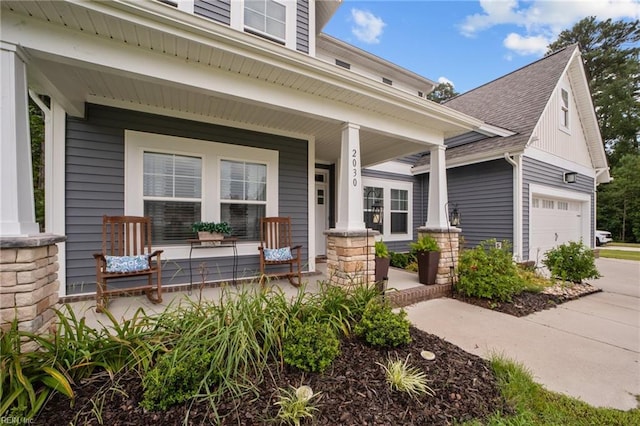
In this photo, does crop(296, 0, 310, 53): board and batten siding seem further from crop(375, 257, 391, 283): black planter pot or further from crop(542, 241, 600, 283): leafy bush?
A: crop(542, 241, 600, 283): leafy bush

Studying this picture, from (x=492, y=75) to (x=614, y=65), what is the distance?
1343 centimetres

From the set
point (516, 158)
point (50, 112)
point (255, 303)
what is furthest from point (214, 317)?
point (516, 158)

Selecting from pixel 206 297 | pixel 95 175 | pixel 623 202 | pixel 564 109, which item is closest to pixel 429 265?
pixel 206 297

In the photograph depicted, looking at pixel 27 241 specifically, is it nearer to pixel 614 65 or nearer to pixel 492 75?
pixel 492 75

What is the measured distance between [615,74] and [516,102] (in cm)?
1642

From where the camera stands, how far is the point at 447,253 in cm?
432

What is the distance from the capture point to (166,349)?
1.77m

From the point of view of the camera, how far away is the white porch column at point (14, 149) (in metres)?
1.92

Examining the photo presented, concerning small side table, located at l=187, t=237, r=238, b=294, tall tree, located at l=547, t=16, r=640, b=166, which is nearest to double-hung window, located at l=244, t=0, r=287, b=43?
small side table, located at l=187, t=237, r=238, b=294

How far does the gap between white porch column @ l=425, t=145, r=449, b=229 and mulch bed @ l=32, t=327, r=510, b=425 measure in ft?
8.73

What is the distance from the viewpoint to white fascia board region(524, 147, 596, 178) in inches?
249

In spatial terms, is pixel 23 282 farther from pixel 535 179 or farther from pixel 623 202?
pixel 623 202

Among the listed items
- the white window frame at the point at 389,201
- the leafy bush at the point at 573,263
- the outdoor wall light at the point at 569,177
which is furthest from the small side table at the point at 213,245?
the outdoor wall light at the point at 569,177

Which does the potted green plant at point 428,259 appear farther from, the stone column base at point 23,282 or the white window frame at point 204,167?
the stone column base at point 23,282
